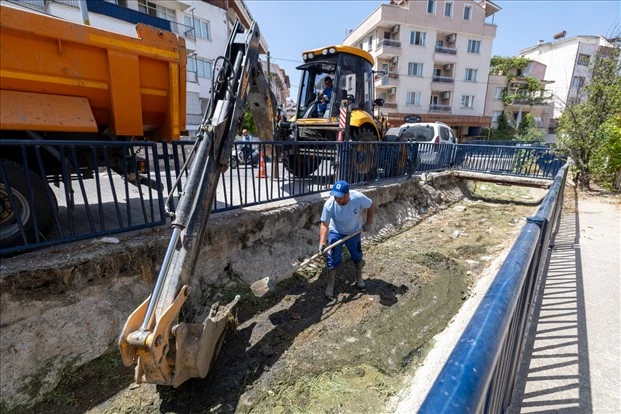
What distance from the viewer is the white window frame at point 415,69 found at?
27214 millimetres

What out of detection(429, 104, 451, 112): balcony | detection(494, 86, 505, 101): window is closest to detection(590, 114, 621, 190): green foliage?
detection(429, 104, 451, 112): balcony

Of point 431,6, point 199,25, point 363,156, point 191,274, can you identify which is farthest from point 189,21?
point 191,274

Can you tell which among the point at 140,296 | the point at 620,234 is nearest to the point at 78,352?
the point at 140,296

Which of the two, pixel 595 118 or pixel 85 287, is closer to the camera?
pixel 85 287

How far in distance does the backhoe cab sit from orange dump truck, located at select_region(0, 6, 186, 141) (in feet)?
10.5

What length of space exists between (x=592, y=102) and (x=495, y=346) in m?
12.7

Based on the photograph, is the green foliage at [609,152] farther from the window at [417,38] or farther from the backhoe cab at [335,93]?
the window at [417,38]

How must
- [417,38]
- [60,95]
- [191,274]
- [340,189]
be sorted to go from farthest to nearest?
[417,38] < [340,189] < [60,95] < [191,274]

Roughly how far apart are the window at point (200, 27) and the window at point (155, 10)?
0.83 metres

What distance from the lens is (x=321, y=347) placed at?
3.01 metres

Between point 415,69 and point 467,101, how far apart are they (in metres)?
6.59

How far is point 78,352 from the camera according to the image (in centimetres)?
277

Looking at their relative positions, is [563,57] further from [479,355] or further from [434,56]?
[479,355]

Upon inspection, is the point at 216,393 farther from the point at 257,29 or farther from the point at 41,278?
the point at 257,29
